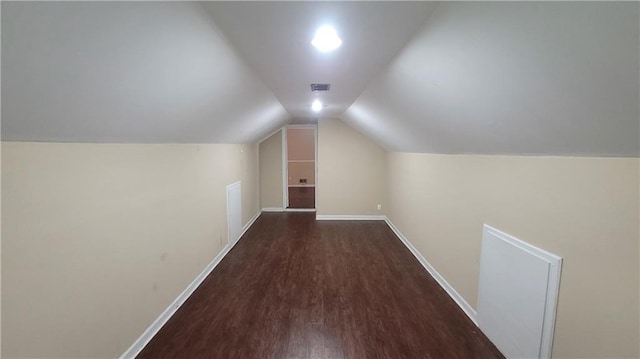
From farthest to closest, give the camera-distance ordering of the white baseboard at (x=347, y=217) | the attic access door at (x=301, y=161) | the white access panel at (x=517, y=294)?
the attic access door at (x=301, y=161) < the white baseboard at (x=347, y=217) < the white access panel at (x=517, y=294)

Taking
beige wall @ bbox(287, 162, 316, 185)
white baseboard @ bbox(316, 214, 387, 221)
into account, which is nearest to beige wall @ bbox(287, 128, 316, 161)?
beige wall @ bbox(287, 162, 316, 185)

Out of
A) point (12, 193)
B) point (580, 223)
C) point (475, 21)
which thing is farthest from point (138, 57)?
point (580, 223)

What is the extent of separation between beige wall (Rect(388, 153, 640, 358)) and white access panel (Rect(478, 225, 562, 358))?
0.19ft

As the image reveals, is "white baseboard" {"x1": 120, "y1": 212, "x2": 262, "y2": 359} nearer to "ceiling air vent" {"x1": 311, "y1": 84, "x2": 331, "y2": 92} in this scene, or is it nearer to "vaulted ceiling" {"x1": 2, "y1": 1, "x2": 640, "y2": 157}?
"vaulted ceiling" {"x1": 2, "y1": 1, "x2": 640, "y2": 157}

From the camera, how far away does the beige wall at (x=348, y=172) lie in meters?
5.55

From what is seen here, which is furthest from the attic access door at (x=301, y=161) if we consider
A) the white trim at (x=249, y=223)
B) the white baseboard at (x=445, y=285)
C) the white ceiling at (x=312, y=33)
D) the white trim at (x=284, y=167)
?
the white ceiling at (x=312, y=33)

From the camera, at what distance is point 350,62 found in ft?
5.83

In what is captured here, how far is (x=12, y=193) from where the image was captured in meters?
1.17

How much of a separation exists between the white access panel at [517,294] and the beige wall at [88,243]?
2.79 m

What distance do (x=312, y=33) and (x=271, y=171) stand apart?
5241 millimetres

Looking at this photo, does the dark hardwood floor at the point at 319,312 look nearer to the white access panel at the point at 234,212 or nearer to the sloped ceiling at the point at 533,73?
the white access panel at the point at 234,212

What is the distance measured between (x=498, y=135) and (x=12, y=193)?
2.63 m

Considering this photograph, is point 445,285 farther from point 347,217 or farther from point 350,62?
point 347,217

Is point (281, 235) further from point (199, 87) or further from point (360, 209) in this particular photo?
point (199, 87)
